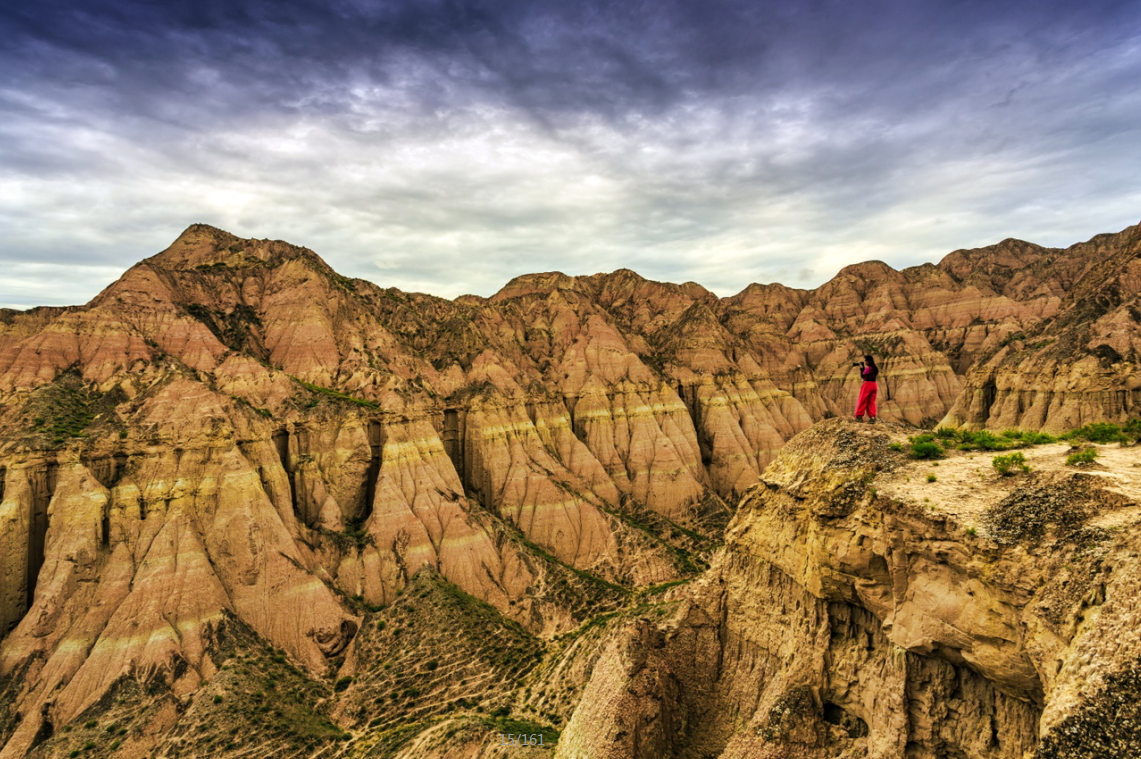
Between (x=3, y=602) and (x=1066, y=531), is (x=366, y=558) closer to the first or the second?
(x=3, y=602)

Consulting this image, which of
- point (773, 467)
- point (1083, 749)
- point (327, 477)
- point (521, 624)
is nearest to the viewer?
point (1083, 749)

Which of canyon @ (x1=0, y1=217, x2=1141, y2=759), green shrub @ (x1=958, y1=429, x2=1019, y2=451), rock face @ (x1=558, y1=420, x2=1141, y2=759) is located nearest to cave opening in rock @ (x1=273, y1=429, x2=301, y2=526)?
canyon @ (x1=0, y1=217, x2=1141, y2=759)

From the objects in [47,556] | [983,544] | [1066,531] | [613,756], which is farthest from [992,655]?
[47,556]

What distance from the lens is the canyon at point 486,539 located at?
55.2 feet

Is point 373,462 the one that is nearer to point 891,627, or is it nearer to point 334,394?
point 334,394

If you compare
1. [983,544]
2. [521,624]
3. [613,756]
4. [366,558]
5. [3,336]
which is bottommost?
[521,624]

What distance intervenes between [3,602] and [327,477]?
2533 centimetres

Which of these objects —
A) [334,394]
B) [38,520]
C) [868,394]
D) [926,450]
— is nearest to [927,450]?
[926,450]

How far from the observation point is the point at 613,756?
74.7 feet

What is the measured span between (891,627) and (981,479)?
16.4 ft

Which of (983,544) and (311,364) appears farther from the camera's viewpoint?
(311,364)

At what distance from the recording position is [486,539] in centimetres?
6138

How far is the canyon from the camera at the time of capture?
1681 cm

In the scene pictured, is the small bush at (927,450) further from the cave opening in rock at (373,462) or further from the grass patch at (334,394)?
the grass patch at (334,394)
